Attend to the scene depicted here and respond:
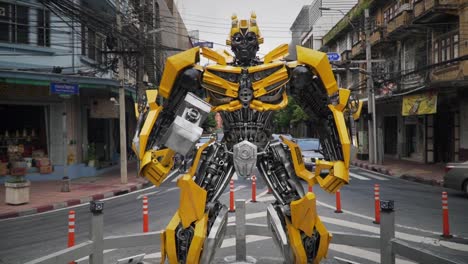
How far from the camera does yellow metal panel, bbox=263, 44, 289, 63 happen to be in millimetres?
4727

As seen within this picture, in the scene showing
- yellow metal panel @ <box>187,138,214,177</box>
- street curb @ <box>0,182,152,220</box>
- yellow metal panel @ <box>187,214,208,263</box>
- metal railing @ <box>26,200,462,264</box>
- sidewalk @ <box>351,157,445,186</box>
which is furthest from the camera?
sidewalk @ <box>351,157,445,186</box>

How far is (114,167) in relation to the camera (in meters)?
21.4

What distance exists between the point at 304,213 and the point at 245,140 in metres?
1.05

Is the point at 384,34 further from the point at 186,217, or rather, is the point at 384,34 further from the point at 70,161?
the point at 186,217

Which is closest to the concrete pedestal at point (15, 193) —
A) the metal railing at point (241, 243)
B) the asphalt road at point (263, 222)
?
the asphalt road at point (263, 222)

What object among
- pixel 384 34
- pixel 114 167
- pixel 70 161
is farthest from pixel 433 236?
pixel 384 34

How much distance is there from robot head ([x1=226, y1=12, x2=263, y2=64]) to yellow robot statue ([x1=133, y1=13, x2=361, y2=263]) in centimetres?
1

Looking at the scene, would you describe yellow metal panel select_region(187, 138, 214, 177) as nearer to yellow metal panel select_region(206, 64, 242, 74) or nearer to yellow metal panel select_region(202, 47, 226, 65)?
yellow metal panel select_region(206, 64, 242, 74)

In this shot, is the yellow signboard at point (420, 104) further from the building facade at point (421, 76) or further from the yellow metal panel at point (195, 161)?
the yellow metal panel at point (195, 161)

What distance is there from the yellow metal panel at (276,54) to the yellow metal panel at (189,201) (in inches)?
68.2

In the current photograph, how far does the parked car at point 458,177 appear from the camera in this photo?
11.1 meters

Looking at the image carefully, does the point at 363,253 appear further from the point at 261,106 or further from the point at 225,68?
the point at 225,68

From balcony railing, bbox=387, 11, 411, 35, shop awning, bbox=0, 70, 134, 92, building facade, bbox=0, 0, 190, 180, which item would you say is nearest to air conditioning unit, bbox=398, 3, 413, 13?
balcony railing, bbox=387, 11, 411, 35

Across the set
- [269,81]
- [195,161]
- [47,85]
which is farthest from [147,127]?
[47,85]
